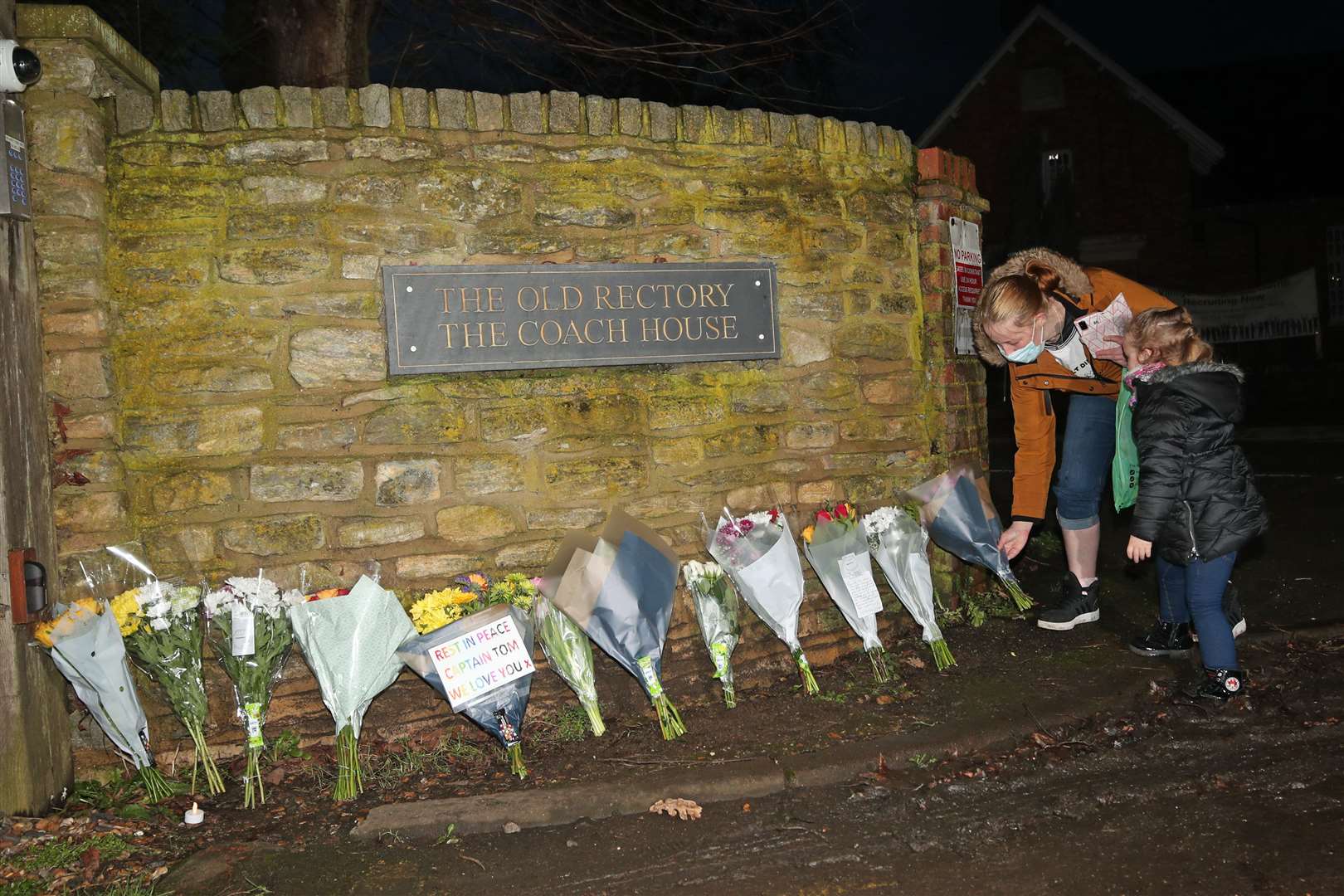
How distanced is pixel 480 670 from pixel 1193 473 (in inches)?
110

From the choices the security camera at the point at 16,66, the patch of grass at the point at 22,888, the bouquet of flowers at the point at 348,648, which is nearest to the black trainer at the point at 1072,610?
the bouquet of flowers at the point at 348,648

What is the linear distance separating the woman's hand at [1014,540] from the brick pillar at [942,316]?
1.47 ft

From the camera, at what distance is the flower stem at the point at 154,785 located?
3.82 m

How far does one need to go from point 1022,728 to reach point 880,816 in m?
0.90

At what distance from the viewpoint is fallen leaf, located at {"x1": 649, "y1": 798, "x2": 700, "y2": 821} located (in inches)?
140

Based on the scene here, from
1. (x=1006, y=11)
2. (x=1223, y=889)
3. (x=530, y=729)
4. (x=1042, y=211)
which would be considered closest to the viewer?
(x=1223, y=889)

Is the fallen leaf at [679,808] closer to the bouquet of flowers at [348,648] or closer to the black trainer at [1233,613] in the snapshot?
the bouquet of flowers at [348,648]

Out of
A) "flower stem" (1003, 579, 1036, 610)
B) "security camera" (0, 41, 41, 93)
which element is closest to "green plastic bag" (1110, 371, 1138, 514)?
"flower stem" (1003, 579, 1036, 610)

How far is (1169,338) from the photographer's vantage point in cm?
411

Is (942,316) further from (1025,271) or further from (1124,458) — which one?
(1124,458)

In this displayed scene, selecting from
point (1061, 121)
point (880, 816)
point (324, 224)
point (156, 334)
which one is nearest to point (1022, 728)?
point (880, 816)

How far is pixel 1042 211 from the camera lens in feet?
35.9

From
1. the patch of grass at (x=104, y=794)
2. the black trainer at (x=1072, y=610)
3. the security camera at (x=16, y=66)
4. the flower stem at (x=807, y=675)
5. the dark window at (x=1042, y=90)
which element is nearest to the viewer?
the security camera at (x=16, y=66)

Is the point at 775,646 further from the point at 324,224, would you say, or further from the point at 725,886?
the point at 324,224
